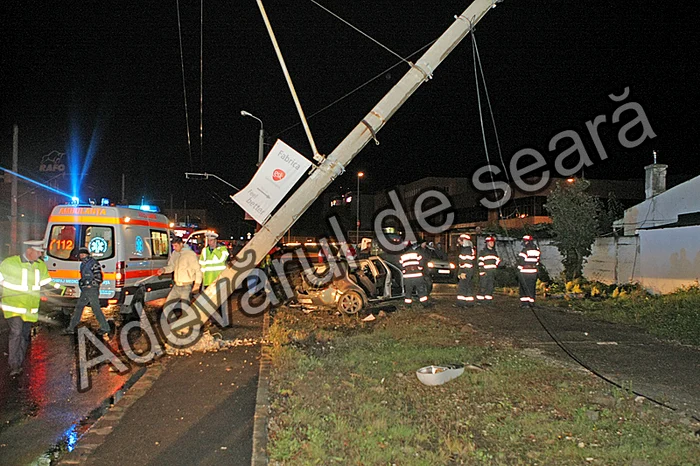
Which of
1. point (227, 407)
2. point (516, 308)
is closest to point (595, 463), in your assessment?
point (227, 407)

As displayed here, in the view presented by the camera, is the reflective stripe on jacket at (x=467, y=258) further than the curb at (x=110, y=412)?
Yes

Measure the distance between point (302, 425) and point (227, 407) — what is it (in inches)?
50.5

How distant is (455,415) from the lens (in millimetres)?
5410

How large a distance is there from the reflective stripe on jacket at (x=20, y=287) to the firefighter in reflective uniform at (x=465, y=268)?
27.9 feet

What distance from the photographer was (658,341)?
29.8 feet

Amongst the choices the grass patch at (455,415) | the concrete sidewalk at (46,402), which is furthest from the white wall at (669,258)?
the concrete sidewalk at (46,402)

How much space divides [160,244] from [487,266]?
8.15 meters

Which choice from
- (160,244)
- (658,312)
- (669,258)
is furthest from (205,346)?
(669,258)

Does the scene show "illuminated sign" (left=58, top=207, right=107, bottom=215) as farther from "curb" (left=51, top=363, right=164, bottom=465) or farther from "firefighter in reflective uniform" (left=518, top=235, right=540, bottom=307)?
Answer: "firefighter in reflective uniform" (left=518, top=235, right=540, bottom=307)

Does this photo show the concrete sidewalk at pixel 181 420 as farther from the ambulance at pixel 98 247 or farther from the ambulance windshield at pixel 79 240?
the ambulance windshield at pixel 79 240

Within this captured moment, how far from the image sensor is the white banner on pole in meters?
8.27

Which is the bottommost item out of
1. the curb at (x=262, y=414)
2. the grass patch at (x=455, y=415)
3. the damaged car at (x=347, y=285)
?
the curb at (x=262, y=414)

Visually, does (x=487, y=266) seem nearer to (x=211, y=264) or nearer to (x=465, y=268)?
(x=465, y=268)

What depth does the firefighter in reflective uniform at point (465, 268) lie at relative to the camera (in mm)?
12352
